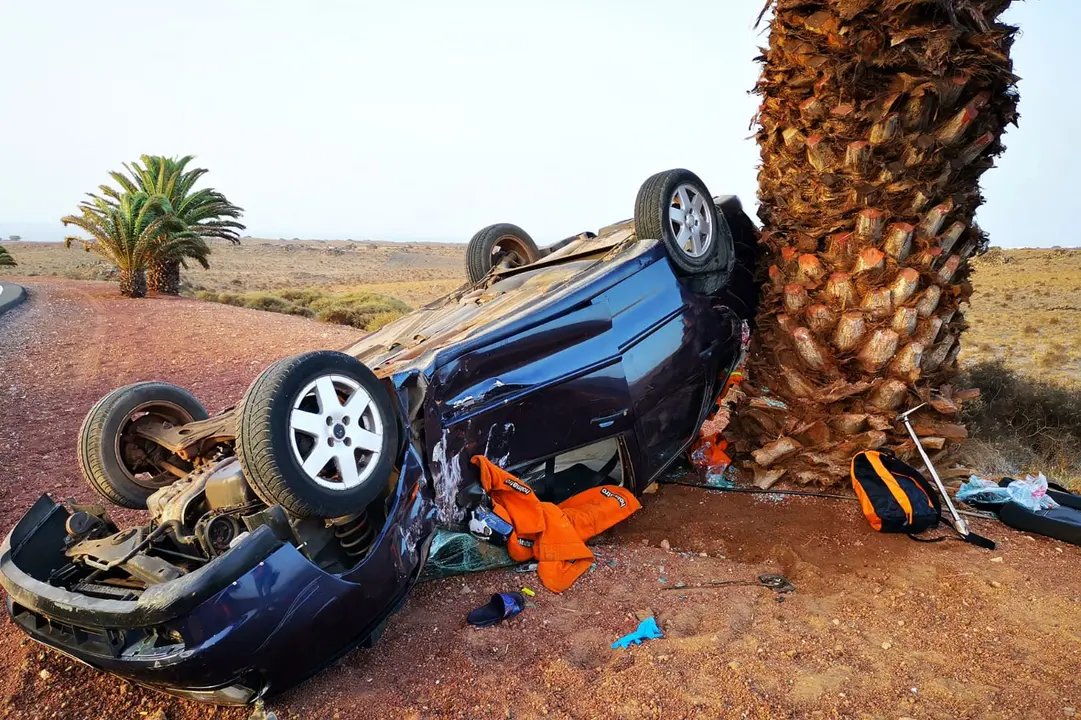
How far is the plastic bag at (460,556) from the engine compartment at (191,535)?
0.52m

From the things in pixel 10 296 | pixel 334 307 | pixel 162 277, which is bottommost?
pixel 334 307

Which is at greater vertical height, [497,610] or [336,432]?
[336,432]

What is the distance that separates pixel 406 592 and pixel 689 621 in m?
1.36

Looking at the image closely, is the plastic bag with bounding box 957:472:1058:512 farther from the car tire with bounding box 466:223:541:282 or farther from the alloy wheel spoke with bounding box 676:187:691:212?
the car tire with bounding box 466:223:541:282

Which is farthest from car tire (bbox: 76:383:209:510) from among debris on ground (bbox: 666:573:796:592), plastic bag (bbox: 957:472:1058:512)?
plastic bag (bbox: 957:472:1058:512)

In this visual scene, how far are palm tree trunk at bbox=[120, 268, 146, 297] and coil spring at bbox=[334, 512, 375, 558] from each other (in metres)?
19.2

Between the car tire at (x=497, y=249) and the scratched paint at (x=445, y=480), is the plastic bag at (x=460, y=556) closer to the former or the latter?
the scratched paint at (x=445, y=480)

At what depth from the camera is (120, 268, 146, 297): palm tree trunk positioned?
770 inches

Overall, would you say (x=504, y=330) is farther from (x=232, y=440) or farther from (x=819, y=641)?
(x=819, y=641)

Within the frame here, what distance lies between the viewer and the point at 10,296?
18.6 m

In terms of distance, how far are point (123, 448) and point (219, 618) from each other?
5.43ft

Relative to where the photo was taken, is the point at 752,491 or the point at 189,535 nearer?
the point at 189,535

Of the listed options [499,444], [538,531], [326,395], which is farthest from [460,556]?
[326,395]

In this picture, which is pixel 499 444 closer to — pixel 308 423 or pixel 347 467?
pixel 347 467
